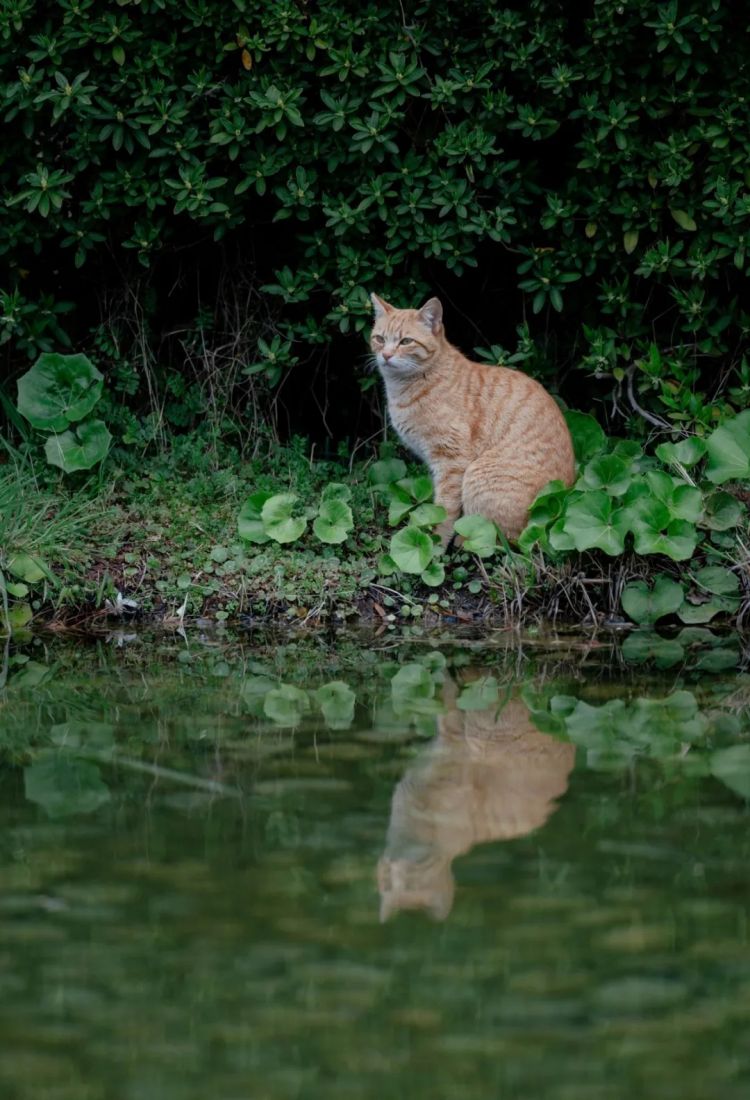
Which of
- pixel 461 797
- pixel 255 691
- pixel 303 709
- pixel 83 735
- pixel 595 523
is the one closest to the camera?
pixel 461 797

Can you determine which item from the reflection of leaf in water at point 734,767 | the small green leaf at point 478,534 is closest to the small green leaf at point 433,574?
the small green leaf at point 478,534

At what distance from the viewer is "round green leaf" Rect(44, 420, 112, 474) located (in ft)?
24.2

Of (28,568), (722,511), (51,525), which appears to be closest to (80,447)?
(51,525)

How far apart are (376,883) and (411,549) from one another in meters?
3.22

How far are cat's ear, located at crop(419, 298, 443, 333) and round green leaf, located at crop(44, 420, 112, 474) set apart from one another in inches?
68.7

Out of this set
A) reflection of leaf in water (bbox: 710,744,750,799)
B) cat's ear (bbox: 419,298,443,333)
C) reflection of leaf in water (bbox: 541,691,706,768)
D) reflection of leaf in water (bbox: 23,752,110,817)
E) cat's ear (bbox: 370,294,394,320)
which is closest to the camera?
reflection of leaf in water (bbox: 23,752,110,817)

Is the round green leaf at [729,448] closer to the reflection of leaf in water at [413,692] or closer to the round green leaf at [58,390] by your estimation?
the reflection of leaf in water at [413,692]

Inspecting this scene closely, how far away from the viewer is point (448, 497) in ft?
23.4

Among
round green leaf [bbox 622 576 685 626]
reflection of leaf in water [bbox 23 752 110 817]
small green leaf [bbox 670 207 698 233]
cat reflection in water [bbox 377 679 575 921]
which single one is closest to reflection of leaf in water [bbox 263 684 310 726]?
cat reflection in water [bbox 377 679 575 921]

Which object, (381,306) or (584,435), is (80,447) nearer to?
(381,306)

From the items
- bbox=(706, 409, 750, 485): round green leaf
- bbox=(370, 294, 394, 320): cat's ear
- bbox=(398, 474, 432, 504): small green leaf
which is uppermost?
bbox=(370, 294, 394, 320): cat's ear

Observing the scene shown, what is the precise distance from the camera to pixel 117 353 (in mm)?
8180

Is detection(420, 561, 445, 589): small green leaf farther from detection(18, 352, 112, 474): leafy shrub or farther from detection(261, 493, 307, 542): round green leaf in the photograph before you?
detection(18, 352, 112, 474): leafy shrub

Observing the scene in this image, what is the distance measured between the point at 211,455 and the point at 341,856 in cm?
427
